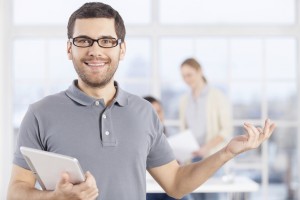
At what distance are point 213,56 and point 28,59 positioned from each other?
1.80 metres

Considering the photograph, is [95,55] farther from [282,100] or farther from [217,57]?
[282,100]

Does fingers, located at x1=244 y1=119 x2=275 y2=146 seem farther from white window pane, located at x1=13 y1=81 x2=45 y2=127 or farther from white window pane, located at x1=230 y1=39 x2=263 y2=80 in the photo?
white window pane, located at x1=13 y1=81 x2=45 y2=127

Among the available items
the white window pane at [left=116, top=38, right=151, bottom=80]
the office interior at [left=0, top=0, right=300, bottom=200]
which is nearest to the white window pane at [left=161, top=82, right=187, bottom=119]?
the office interior at [left=0, top=0, right=300, bottom=200]

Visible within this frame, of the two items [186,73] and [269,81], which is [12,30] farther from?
[269,81]

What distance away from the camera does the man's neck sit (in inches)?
76.4

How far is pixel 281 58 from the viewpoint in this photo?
599 centimetres

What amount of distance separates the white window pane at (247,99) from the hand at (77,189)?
4434 mm

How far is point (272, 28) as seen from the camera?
5.96 metres

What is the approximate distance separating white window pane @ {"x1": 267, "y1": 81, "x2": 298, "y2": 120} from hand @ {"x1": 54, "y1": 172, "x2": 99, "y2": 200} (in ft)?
14.9

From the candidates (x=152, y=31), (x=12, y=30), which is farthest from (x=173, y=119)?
(x=12, y=30)

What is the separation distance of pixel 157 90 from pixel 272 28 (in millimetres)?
1241

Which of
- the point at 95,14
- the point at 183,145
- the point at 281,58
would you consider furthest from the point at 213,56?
the point at 95,14

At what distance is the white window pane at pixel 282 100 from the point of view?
5.96 m

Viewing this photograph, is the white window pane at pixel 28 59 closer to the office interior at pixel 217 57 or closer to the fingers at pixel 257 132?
the office interior at pixel 217 57
